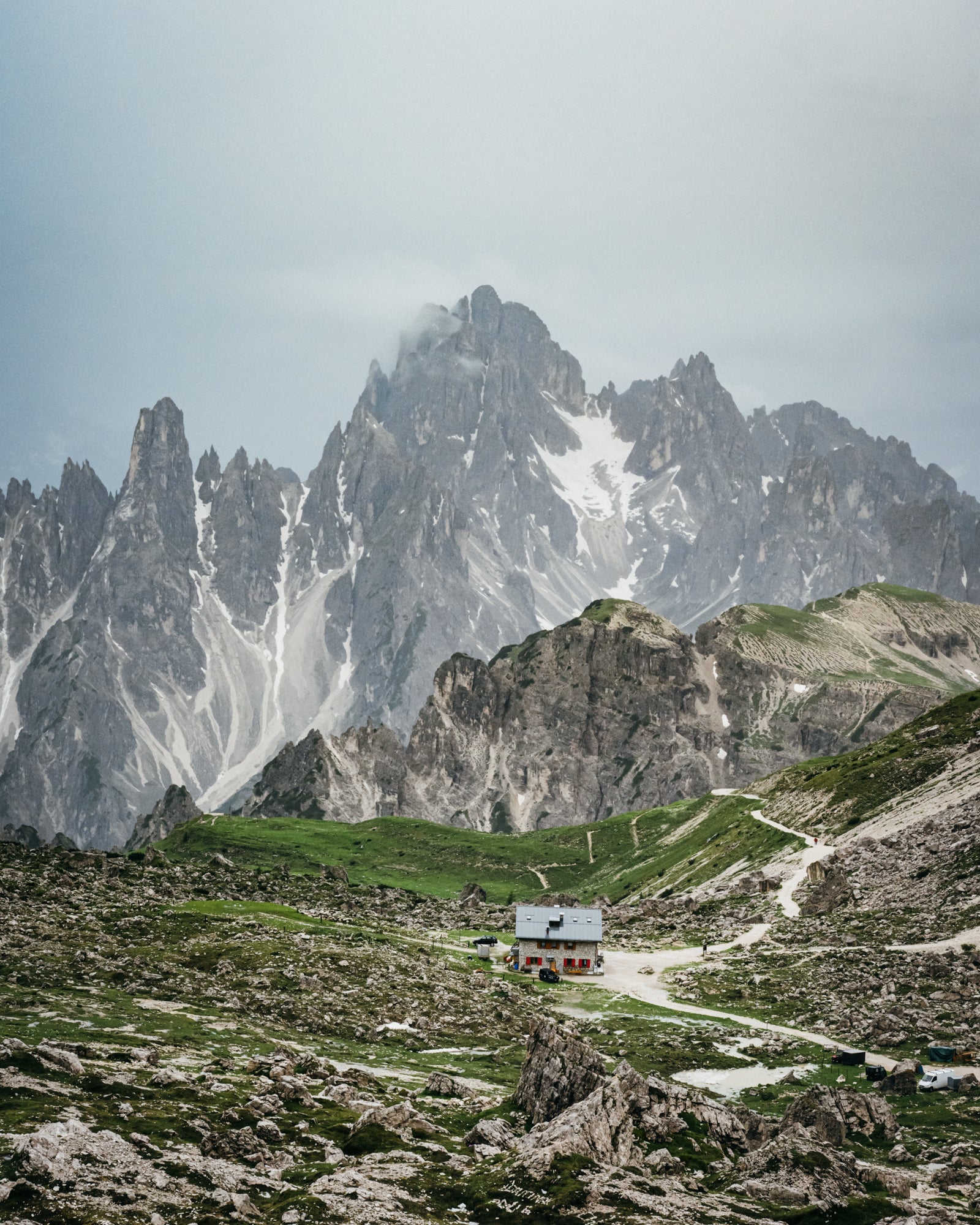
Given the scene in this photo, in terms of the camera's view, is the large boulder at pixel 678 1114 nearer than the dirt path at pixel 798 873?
Yes

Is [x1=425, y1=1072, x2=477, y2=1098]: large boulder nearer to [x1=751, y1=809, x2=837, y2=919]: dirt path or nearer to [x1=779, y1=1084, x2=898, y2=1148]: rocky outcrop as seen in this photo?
[x1=779, y1=1084, x2=898, y2=1148]: rocky outcrop

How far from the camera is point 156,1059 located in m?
55.9

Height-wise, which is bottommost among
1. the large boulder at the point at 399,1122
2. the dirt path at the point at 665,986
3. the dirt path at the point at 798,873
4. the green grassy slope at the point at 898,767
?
the dirt path at the point at 665,986

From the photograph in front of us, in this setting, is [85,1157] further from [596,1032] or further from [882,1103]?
[596,1032]

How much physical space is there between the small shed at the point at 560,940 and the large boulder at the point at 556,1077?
5748 centimetres

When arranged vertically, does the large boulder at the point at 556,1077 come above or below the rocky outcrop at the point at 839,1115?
above

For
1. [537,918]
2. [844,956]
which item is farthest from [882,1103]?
[537,918]

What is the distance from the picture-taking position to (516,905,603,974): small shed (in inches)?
4550

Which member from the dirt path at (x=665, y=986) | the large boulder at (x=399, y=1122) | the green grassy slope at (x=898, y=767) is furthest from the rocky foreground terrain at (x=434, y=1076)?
the green grassy slope at (x=898, y=767)

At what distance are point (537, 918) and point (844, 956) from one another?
3228cm

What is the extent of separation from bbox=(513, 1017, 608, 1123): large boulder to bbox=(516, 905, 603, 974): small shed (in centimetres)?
5748

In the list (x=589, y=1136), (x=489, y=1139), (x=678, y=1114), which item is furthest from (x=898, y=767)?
(x=589, y=1136)

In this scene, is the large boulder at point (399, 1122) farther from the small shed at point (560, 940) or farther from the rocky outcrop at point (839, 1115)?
the small shed at point (560, 940)

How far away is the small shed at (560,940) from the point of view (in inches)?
4550
